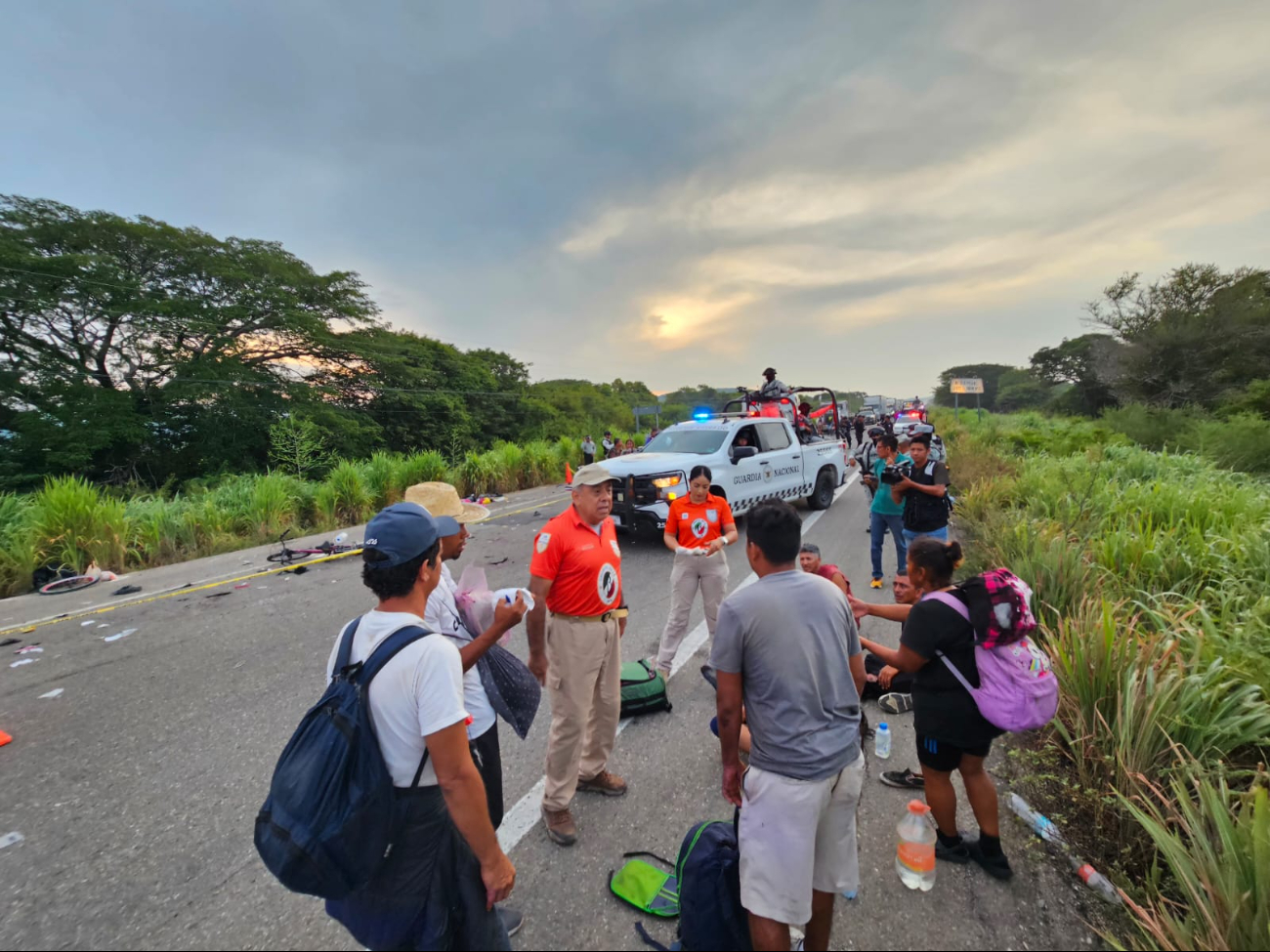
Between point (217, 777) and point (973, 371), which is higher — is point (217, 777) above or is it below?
below

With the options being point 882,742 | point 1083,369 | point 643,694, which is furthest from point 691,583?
point 1083,369

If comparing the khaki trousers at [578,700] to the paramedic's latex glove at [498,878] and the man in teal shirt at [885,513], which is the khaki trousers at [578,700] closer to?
the paramedic's latex glove at [498,878]

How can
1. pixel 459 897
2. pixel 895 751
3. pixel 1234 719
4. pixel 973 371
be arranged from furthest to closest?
pixel 973 371 → pixel 895 751 → pixel 1234 719 → pixel 459 897

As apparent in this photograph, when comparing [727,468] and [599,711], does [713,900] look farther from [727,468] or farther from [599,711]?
[727,468]

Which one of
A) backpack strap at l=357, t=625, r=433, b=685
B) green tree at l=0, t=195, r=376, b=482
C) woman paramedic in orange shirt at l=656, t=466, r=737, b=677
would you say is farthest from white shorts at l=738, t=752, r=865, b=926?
green tree at l=0, t=195, r=376, b=482

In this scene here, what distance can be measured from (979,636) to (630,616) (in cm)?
365

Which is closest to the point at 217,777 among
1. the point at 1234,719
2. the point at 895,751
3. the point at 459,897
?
the point at 459,897

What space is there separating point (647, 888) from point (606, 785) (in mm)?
672

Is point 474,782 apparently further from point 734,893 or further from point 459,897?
point 734,893

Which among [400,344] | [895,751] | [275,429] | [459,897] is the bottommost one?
[895,751]

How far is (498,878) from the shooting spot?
1.52 metres

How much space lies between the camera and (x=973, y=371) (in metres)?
99.2

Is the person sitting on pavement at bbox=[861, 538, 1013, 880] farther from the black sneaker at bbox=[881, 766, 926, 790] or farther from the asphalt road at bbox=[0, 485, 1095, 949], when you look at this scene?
the black sneaker at bbox=[881, 766, 926, 790]

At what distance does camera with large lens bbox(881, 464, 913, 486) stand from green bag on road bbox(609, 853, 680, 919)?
4.11 meters
